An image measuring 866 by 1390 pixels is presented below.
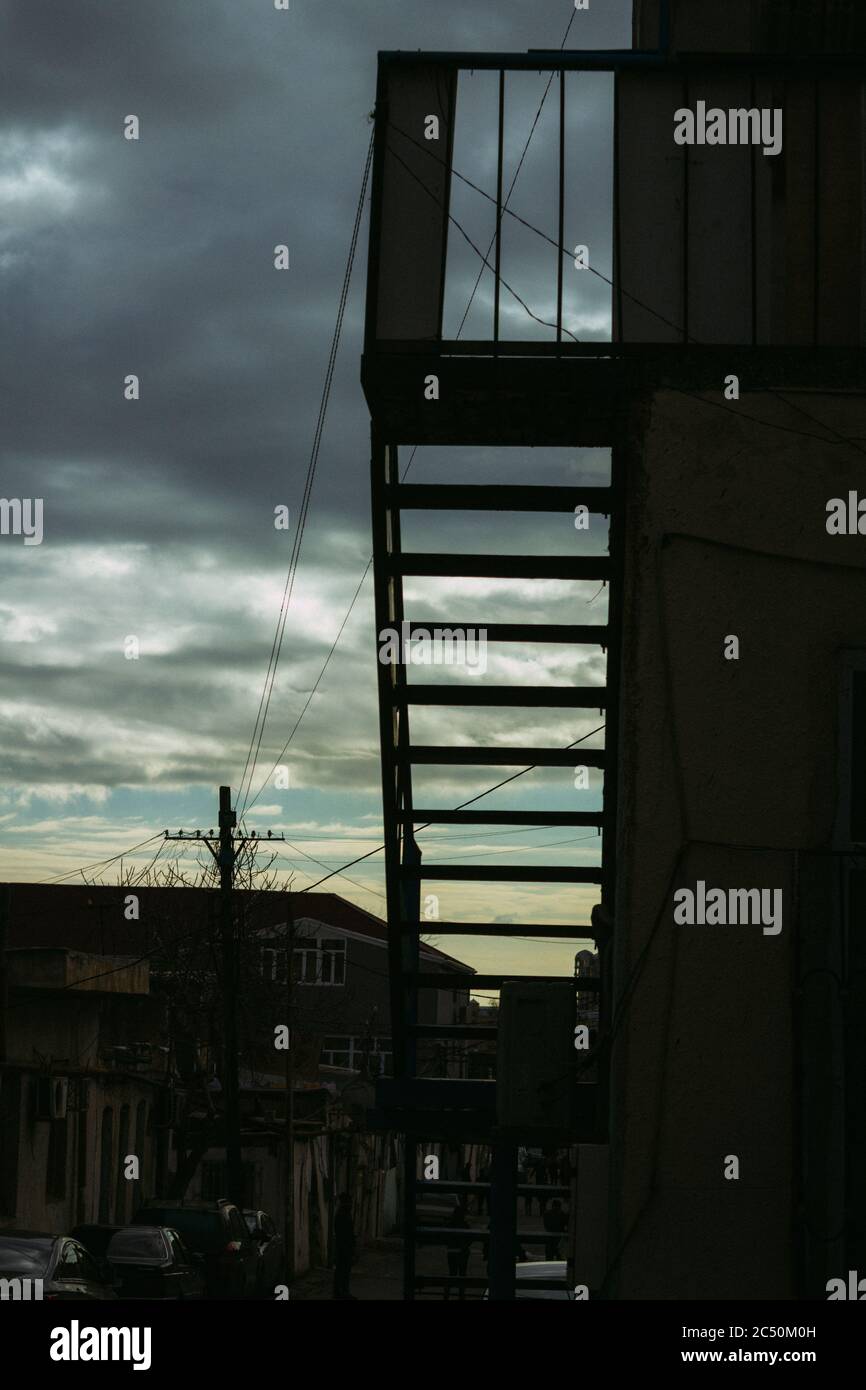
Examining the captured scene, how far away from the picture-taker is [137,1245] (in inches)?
776

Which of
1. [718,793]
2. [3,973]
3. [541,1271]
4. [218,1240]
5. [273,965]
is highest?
[273,965]

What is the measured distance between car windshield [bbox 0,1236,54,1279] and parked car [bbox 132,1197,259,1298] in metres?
8.66

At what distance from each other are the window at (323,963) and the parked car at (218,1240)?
4575cm

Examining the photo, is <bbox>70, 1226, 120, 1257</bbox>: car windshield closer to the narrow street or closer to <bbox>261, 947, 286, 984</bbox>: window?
the narrow street

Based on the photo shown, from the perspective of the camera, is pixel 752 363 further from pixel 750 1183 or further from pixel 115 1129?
pixel 115 1129

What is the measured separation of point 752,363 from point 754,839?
201 centimetres

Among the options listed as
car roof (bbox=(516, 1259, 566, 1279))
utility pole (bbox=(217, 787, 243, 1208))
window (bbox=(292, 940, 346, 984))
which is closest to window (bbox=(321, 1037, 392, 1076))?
window (bbox=(292, 940, 346, 984))

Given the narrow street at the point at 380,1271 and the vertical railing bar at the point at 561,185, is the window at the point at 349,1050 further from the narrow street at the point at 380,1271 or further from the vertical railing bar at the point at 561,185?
the vertical railing bar at the point at 561,185

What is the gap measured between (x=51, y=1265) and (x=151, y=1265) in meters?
6.01

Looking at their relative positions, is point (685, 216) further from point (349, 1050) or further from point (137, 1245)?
point (349, 1050)

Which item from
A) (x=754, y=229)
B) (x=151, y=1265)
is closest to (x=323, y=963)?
(x=151, y=1265)

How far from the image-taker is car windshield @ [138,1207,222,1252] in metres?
23.7

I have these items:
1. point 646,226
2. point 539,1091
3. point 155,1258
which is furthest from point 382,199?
point 155,1258

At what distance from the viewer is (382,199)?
7.11 metres
